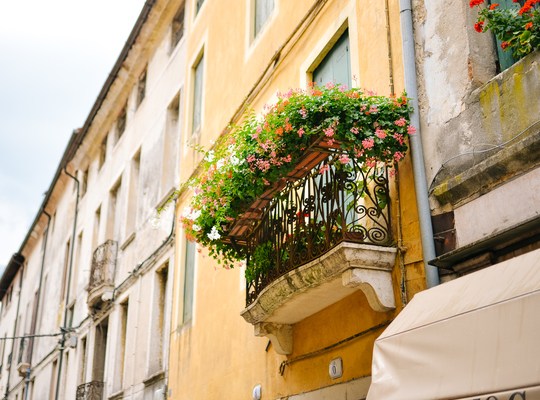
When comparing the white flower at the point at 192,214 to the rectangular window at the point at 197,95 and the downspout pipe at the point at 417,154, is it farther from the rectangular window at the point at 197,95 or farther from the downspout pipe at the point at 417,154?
the rectangular window at the point at 197,95

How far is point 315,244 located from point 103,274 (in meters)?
10.6

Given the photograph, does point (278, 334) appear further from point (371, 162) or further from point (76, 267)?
point (76, 267)

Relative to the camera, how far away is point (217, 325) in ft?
34.2

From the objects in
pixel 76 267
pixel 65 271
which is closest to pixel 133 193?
pixel 76 267

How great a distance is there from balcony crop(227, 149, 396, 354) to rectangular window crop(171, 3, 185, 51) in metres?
9.04

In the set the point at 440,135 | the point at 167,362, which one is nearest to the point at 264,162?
the point at 440,135

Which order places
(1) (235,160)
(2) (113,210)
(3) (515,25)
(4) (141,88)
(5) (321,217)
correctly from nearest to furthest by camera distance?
(3) (515,25)
(5) (321,217)
(1) (235,160)
(4) (141,88)
(2) (113,210)

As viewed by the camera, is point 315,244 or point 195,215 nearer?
point 315,244

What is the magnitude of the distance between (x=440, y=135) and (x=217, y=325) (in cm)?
522

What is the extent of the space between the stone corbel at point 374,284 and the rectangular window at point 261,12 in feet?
18.1

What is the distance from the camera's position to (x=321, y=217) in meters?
6.94

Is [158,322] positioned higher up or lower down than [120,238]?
lower down

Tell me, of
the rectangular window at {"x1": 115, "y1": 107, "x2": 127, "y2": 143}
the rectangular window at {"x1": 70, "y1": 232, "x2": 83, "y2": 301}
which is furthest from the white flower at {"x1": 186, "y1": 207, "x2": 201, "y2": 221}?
the rectangular window at {"x1": 70, "y1": 232, "x2": 83, "y2": 301}

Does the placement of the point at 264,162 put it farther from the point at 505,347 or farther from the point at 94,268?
the point at 94,268
